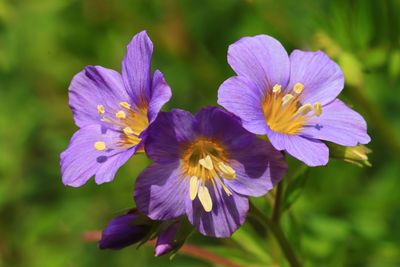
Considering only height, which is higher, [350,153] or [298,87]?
[298,87]

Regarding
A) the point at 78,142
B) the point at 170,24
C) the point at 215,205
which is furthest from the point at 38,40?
the point at 215,205

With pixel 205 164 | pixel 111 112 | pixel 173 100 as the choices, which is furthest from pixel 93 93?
pixel 173 100

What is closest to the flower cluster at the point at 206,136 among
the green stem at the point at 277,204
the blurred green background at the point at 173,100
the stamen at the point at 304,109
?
the stamen at the point at 304,109

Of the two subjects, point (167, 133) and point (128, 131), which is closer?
point (167, 133)

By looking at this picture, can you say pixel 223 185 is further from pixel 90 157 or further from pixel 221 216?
pixel 90 157

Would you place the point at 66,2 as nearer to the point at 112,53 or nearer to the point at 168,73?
the point at 112,53

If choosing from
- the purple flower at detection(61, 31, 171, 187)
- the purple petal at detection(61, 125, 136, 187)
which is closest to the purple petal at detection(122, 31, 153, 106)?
the purple flower at detection(61, 31, 171, 187)

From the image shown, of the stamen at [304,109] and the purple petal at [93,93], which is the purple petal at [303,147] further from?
the purple petal at [93,93]

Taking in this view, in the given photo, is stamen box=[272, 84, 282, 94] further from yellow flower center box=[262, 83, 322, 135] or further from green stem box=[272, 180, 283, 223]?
green stem box=[272, 180, 283, 223]
